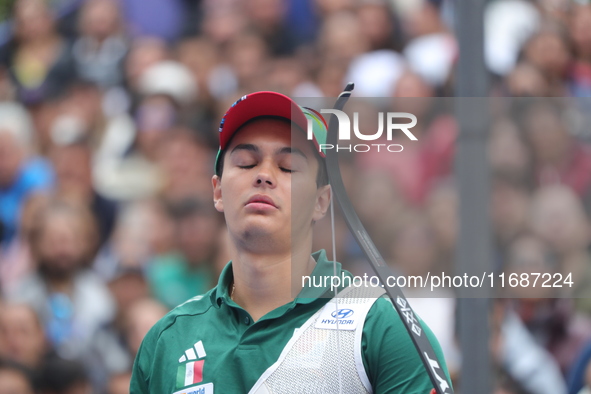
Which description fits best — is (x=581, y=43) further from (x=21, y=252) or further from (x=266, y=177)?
(x=21, y=252)

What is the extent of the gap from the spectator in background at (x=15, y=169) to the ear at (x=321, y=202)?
355 cm

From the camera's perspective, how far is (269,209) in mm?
2086

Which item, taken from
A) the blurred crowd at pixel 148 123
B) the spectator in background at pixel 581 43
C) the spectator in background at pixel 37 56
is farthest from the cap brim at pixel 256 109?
the spectator in background at pixel 37 56

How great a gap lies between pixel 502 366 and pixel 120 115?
3183mm

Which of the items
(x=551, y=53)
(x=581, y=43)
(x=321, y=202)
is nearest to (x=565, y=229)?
(x=321, y=202)

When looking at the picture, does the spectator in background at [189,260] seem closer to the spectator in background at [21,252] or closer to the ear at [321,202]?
the spectator in background at [21,252]

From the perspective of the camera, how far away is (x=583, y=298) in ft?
6.23

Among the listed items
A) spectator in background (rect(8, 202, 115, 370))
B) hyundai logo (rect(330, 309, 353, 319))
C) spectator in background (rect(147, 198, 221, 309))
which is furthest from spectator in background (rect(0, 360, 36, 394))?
hyundai logo (rect(330, 309, 353, 319))

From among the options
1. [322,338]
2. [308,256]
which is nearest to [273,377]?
[322,338]

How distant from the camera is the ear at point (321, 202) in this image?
6.34 feet

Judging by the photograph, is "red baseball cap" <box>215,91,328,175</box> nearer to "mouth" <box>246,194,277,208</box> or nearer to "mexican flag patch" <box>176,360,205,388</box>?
"mouth" <box>246,194,277,208</box>

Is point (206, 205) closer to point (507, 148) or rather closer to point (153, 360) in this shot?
point (153, 360)

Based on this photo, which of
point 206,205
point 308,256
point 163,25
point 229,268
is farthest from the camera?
point 163,25

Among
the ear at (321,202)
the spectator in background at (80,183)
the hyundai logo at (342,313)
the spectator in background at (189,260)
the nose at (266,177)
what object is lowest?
the hyundai logo at (342,313)
